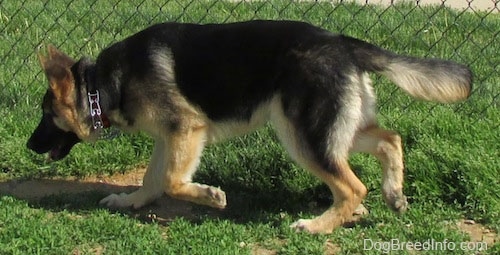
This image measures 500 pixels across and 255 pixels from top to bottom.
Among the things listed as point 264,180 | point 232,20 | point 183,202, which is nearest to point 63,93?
point 183,202

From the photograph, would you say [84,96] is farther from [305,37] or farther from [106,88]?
[305,37]

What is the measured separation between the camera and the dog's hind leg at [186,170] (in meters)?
3.97

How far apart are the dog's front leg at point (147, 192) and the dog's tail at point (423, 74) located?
3.71ft

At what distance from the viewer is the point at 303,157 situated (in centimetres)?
380

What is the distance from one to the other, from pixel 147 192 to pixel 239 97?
2.35ft

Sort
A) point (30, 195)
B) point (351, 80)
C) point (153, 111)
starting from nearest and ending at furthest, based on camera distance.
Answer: point (351, 80) < point (153, 111) < point (30, 195)

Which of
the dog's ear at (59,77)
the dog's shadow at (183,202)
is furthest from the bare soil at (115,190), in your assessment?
the dog's ear at (59,77)

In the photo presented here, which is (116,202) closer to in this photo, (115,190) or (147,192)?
(147,192)

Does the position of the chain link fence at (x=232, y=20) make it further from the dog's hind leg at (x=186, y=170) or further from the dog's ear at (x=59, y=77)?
the dog's hind leg at (x=186, y=170)

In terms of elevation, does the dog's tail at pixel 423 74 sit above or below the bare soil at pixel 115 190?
above

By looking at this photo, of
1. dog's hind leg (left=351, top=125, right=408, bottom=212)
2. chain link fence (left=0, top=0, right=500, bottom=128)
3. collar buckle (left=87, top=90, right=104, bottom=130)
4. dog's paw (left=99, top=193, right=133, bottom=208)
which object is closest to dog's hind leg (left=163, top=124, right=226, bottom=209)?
dog's paw (left=99, top=193, right=133, bottom=208)

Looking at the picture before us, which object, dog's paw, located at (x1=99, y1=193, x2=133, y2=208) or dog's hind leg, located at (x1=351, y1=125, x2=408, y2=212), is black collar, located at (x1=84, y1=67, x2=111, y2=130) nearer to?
dog's paw, located at (x1=99, y1=193, x2=133, y2=208)

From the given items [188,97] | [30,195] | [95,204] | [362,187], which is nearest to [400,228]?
[362,187]

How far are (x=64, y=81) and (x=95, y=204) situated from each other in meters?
0.65
